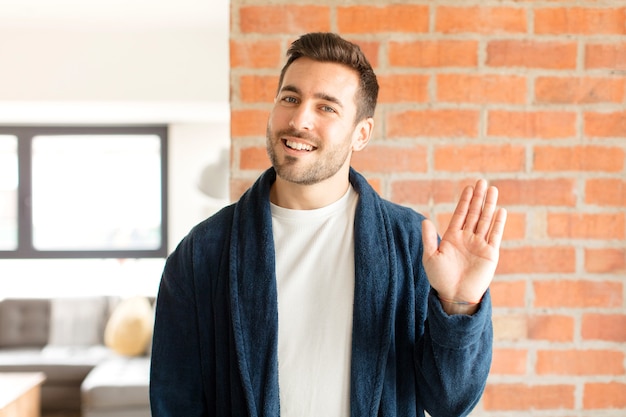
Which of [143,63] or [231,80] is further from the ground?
[143,63]

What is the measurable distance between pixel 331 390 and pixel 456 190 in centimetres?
63

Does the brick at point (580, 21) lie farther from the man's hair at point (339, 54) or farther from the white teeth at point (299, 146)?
the white teeth at point (299, 146)

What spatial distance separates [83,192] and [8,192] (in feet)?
2.22

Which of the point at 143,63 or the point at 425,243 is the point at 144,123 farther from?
the point at 425,243

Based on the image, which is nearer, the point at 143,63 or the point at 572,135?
the point at 572,135

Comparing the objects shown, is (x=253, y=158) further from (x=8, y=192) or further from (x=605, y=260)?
(x=8, y=192)

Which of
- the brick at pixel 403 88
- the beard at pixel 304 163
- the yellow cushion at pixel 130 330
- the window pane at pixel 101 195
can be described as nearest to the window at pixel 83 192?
the window pane at pixel 101 195

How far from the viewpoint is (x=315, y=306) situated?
1.23 meters

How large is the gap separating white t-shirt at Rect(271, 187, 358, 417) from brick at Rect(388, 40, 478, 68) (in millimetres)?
425

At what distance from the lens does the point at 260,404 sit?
1.16 m

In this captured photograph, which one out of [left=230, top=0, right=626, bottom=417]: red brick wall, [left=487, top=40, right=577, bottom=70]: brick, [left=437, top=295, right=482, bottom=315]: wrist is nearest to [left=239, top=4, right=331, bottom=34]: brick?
[left=230, top=0, right=626, bottom=417]: red brick wall

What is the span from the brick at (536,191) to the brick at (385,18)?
45 cm

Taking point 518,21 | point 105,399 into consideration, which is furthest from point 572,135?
point 105,399

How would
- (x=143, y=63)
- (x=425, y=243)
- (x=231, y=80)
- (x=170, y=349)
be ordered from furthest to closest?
(x=143, y=63) < (x=231, y=80) < (x=170, y=349) < (x=425, y=243)
